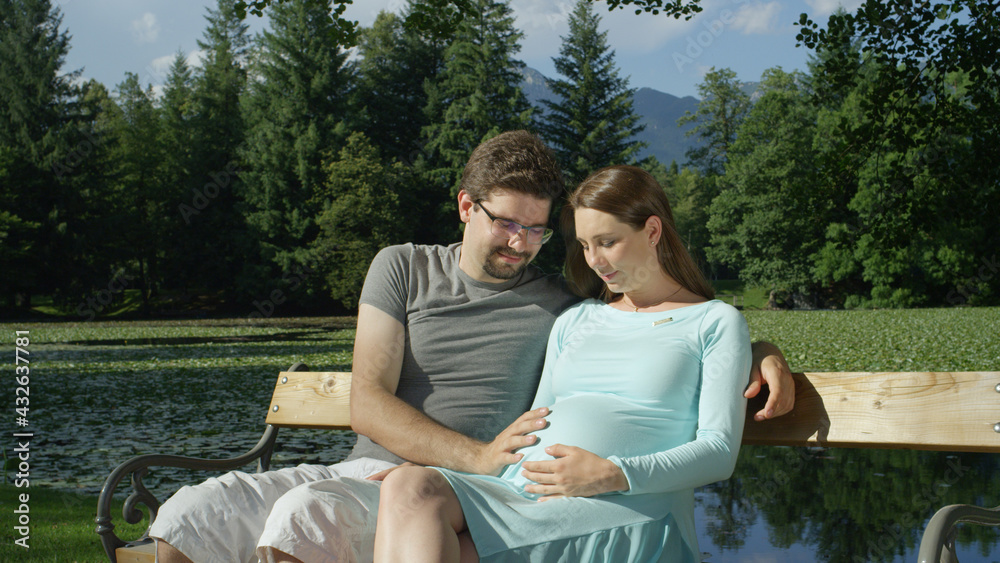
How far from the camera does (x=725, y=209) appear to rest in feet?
148

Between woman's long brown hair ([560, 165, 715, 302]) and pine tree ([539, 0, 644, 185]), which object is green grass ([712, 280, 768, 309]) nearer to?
pine tree ([539, 0, 644, 185])

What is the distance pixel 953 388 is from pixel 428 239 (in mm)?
38430

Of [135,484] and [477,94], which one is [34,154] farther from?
[135,484]

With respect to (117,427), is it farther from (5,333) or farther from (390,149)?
(390,149)

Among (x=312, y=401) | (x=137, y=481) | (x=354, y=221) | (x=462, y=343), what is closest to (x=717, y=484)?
(x=312, y=401)

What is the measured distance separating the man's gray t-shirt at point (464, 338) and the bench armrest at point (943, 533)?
1.28 metres

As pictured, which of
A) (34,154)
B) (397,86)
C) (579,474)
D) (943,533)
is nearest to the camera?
(943,533)

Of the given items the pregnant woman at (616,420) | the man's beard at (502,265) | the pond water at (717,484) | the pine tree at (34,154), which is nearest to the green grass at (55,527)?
the pond water at (717,484)

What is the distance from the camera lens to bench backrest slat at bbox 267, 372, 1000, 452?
209 cm

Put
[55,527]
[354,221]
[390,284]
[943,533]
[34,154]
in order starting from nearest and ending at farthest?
[943,533]
[390,284]
[55,527]
[34,154]
[354,221]

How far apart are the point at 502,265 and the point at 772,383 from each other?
3.19ft

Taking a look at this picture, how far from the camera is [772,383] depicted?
2195 mm

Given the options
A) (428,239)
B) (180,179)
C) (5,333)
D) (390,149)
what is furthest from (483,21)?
(5,333)

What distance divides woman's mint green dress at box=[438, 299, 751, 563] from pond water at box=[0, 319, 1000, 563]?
203 centimetres
